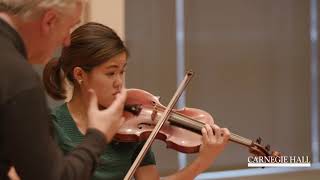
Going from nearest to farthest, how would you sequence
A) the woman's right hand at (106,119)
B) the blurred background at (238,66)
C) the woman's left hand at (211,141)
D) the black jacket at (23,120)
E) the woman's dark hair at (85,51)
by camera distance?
the black jacket at (23,120) < the woman's right hand at (106,119) < the woman's dark hair at (85,51) < the woman's left hand at (211,141) < the blurred background at (238,66)

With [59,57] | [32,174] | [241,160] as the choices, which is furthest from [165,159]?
[32,174]

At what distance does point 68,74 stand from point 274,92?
1198mm

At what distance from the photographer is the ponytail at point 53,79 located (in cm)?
142

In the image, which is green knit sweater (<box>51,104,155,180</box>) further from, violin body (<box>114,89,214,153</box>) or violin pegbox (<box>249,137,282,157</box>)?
violin pegbox (<box>249,137,282,157</box>)

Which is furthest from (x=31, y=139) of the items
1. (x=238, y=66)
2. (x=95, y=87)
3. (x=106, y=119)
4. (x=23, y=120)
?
(x=238, y=66)

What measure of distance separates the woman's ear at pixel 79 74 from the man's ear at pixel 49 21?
571 mm

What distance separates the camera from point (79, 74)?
1.38 metres

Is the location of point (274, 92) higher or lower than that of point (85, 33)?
lower

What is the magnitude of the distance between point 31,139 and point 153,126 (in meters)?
0.75

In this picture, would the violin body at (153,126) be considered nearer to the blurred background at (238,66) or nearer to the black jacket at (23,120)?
the blurred background at (238,66)

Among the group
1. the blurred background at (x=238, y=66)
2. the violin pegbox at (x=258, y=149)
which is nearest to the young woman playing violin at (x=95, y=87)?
the violin pegbox at (x=258, y=149)

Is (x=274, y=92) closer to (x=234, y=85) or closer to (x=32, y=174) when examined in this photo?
(x=234, y=85)

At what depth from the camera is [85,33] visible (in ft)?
4.47

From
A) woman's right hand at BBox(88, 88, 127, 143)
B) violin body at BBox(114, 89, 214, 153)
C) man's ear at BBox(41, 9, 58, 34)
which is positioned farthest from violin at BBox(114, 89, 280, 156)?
man's ear at BBox(41, 9, 58, 34)
